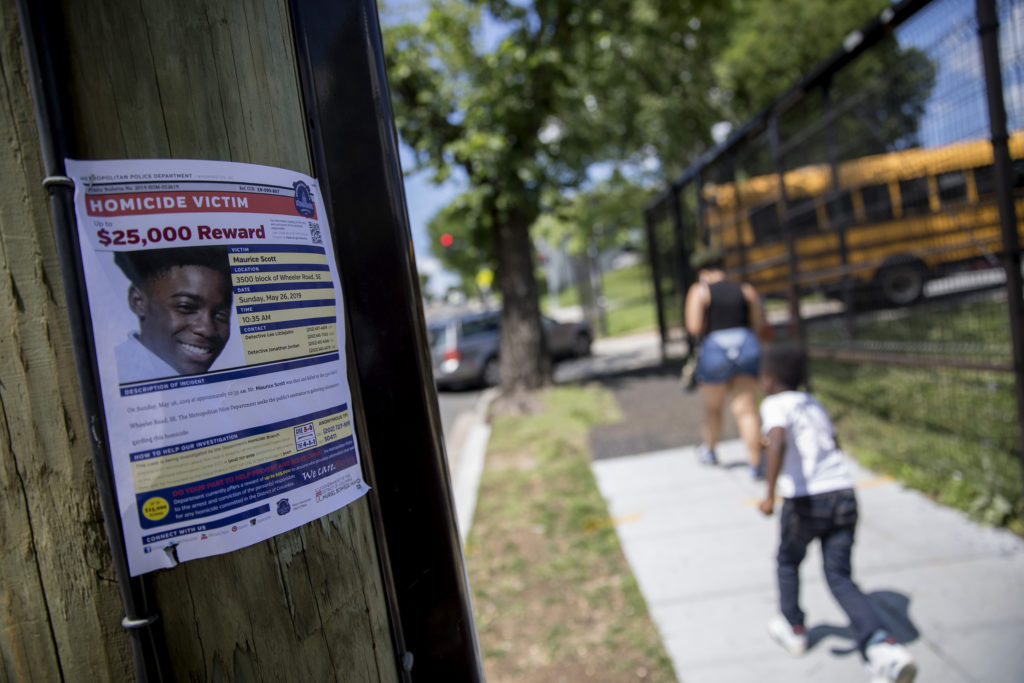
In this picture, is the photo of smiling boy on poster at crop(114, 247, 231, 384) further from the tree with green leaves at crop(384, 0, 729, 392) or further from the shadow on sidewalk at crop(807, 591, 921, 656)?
the tree with green leaves at crop(384, 0, 729, 392)

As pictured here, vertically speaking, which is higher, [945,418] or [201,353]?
[201,353]

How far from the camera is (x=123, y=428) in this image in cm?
94

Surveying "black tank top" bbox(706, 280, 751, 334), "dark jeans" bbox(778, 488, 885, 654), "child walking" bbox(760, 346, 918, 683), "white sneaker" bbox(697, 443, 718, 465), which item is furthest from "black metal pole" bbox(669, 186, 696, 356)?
"dark jeans" bbox(778, 488, 885, 654)

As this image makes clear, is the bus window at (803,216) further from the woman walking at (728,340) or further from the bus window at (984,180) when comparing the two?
the bus window at (984,180)

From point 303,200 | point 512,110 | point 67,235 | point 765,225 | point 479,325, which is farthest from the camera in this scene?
point 479,325

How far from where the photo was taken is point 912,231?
15.8 ft

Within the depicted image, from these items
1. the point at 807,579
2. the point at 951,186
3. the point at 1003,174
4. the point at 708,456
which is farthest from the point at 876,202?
the point at 807,579

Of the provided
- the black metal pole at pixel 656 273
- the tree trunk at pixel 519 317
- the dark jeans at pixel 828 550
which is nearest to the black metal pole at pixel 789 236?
the dark jeans at pixel 828 550

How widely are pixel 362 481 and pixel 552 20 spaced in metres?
8.63

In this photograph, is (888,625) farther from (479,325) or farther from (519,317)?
(479,325)

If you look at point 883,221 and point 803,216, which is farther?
point 803,216

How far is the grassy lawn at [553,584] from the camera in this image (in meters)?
3.21

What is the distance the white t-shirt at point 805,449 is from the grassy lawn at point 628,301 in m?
11.3

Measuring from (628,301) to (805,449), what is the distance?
3484 cm
